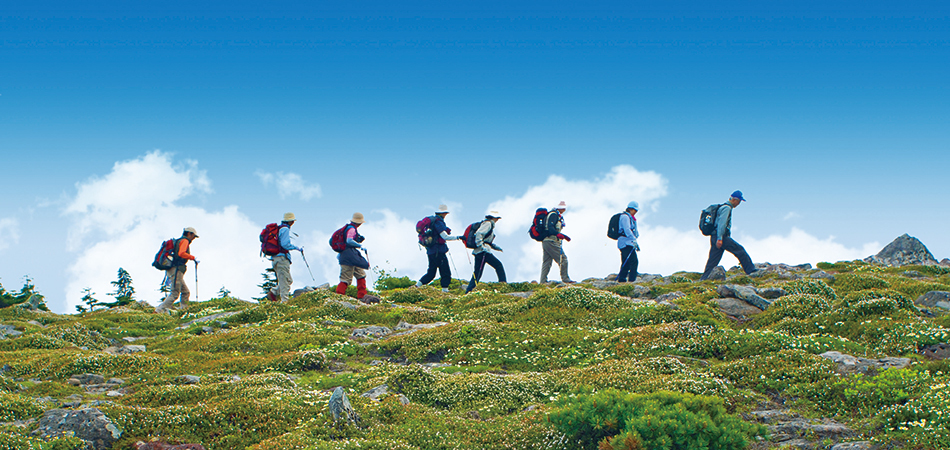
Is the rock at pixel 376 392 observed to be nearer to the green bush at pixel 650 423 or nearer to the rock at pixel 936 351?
the green bush at pixel 650 423

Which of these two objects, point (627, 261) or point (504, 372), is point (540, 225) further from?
point (504, 372)

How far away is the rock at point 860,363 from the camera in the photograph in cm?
1125

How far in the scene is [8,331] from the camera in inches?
878

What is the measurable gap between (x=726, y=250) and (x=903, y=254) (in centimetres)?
2409

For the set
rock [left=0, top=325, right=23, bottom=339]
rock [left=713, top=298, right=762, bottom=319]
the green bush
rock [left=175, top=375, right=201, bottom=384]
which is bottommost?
the green bush

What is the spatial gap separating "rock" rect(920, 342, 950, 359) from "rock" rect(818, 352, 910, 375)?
92cm

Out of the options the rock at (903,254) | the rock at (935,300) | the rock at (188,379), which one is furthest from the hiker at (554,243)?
the rock at (903,254)

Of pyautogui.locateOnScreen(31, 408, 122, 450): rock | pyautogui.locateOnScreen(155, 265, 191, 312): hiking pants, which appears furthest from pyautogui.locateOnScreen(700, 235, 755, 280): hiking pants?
pyautogui.locateOnScreen(31, 408, 122, 450): rock

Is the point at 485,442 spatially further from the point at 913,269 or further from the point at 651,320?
the point at 913,269

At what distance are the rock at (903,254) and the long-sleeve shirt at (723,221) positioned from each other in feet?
69.9

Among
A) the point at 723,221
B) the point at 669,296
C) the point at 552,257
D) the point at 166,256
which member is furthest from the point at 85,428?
the point at 723,221

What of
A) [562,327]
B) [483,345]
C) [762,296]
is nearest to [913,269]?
[762,296]

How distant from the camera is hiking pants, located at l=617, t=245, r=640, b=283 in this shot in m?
28.7

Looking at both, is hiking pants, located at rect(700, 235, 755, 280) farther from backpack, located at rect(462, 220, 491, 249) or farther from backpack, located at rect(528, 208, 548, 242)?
backpack, located at rect(462, 220, 491, 249)
